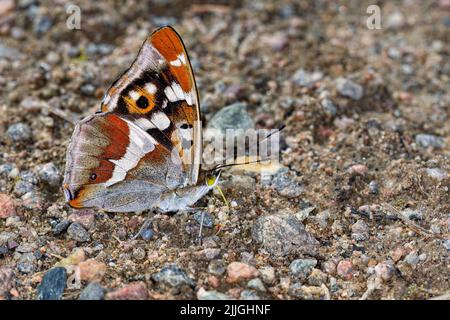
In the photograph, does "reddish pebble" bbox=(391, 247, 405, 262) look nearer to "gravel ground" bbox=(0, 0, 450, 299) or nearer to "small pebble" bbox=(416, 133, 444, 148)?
"gravel ground" bbox=(0, 0, 450, 299)

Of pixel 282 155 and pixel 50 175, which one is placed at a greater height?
pixel 282 155

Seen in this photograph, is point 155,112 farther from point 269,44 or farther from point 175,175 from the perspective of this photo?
point 269,44

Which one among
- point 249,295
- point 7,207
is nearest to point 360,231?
point 249,295

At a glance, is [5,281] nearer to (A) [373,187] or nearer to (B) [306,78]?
(A) [373,187]

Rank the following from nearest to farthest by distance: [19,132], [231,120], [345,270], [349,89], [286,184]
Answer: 1. [345,270]
2. [286,184]
3. [19,132]
4. [231,120]
5. [349,89]

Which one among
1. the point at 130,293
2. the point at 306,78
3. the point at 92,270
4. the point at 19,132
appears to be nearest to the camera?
the point at 130,293

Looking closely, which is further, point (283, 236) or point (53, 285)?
point (283, 236)
